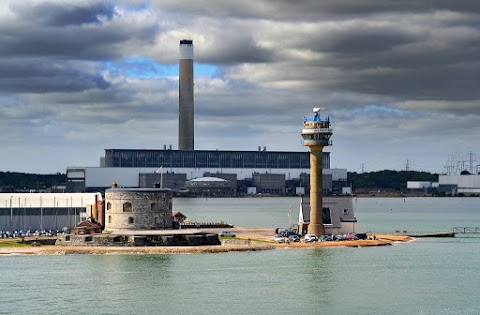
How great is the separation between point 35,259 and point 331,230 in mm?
39309

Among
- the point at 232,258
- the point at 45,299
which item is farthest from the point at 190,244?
the point at 45,299

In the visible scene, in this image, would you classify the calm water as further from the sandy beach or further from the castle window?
the castle window

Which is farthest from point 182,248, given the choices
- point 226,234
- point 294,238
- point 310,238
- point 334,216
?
point 334,216

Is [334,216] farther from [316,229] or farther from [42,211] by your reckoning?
[42,211]

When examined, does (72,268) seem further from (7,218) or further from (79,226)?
(7,218)

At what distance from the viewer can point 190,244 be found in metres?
112

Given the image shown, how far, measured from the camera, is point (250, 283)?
83500 millimetres

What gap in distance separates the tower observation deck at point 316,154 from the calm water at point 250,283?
880 centimetres

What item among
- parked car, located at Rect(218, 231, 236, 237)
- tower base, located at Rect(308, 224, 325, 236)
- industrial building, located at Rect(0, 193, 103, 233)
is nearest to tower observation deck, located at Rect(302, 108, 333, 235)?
tower base, located at Rect(308, 224, 325, 236)

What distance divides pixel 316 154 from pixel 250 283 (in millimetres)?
38418

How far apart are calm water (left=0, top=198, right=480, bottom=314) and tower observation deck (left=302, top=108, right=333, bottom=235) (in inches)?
346

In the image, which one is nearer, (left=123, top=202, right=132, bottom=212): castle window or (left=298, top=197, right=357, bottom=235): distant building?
(left=123, top=202, right=132, bottom=212): castle window

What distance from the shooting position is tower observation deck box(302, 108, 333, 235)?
387 ft

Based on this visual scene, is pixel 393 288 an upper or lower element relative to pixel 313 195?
lower
